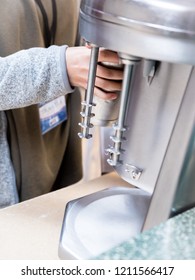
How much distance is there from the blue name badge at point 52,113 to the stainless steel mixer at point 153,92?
0.34m

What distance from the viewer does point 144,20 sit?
0.46m

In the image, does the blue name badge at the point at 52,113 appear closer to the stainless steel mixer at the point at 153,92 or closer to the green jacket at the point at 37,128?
the green jacket at the point at 37,128

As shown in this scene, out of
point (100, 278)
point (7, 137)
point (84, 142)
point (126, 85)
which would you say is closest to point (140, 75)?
point (126, 85)

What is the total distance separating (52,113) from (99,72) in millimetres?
357

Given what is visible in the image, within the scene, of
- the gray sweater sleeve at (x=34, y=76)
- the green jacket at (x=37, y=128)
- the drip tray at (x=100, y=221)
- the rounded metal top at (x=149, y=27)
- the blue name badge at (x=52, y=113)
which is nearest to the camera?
the rounded metal top at (x=149, y=27)

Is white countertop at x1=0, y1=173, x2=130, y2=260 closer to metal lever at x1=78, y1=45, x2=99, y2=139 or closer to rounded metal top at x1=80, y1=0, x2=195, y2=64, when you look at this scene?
metal lever at x1=78, y1=45, x2=99, y2=139

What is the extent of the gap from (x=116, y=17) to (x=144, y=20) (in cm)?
4

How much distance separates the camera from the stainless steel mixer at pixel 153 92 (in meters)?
0.46

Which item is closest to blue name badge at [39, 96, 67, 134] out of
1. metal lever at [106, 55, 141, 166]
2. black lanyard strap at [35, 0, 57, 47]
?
black lanyard strap at [35, 0, 57, 47]

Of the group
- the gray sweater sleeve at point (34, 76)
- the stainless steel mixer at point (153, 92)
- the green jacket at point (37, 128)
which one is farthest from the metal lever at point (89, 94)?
the green jacket at point (37, 128)

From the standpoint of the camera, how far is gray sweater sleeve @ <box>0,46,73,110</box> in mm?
667

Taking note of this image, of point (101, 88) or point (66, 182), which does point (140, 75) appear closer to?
point (101, 88)

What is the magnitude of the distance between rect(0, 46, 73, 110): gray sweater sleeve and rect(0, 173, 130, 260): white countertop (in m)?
0.18

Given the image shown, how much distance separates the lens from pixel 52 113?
93 centimetres
